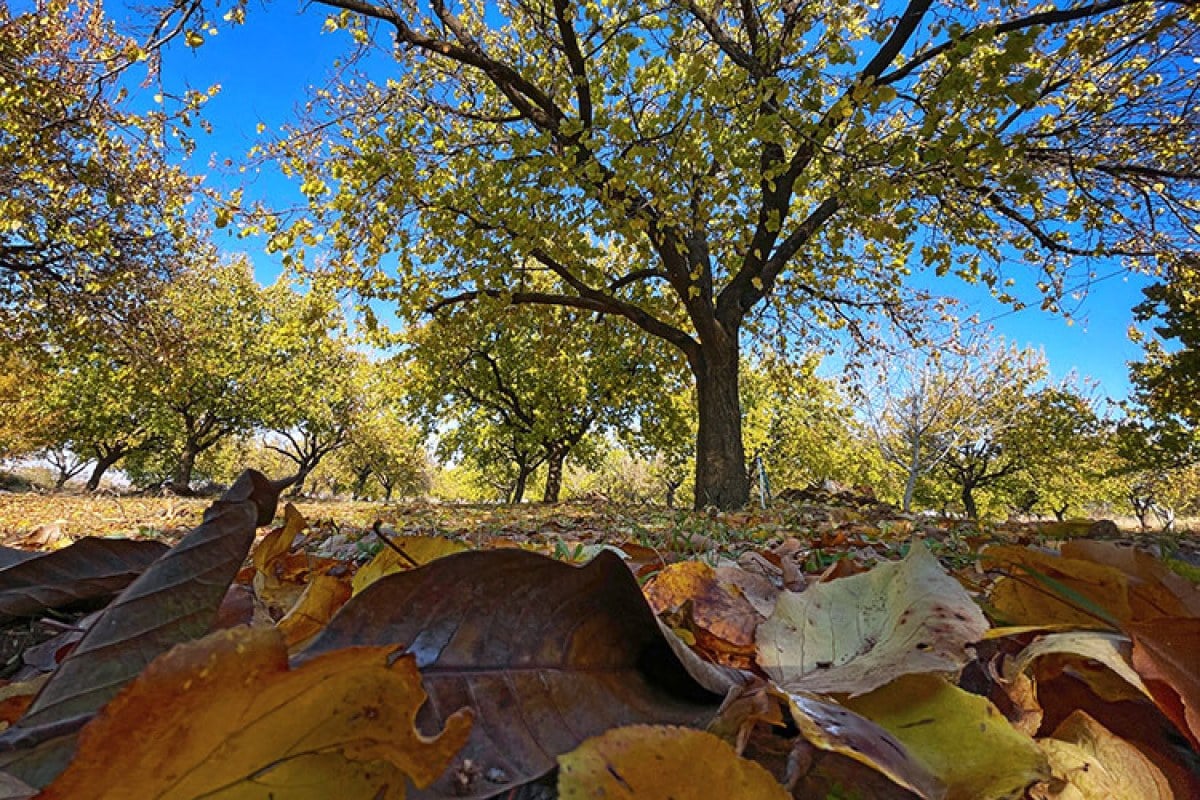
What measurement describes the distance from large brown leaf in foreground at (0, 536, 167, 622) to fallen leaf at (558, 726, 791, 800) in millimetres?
724

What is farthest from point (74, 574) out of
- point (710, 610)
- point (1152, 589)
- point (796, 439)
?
point (796, 439)

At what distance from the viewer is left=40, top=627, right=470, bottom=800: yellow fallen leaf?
247 mm

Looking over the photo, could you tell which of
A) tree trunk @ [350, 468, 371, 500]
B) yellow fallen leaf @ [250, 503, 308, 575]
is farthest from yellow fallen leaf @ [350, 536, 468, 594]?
tree trunk @ [350, 468, 371, 500]

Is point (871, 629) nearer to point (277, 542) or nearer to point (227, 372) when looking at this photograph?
point (277, 542)

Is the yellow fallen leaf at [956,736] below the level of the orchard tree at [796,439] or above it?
below

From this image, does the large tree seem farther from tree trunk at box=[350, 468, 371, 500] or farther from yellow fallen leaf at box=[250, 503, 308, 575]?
tree trunk at box=[350, 468, 371, 500]

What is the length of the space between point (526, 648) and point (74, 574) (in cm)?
66

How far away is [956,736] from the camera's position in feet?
1.32

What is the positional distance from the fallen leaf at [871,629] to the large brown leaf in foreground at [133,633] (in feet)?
1.50

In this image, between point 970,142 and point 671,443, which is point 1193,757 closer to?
point 970,142

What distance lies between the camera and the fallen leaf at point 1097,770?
1.28ft

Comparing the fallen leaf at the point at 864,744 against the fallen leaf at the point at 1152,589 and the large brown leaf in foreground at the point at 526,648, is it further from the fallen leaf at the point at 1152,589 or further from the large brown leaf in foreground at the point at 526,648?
the fallen leaf at the point at 1152,589

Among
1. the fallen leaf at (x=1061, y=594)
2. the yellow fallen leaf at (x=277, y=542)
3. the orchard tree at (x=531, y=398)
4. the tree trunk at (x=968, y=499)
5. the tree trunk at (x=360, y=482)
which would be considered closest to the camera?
the fallen leaf at (x=1061, y=594)

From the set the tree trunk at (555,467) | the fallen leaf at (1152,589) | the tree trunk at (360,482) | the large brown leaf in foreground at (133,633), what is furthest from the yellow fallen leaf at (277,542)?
the tree trunk at (360,482)
